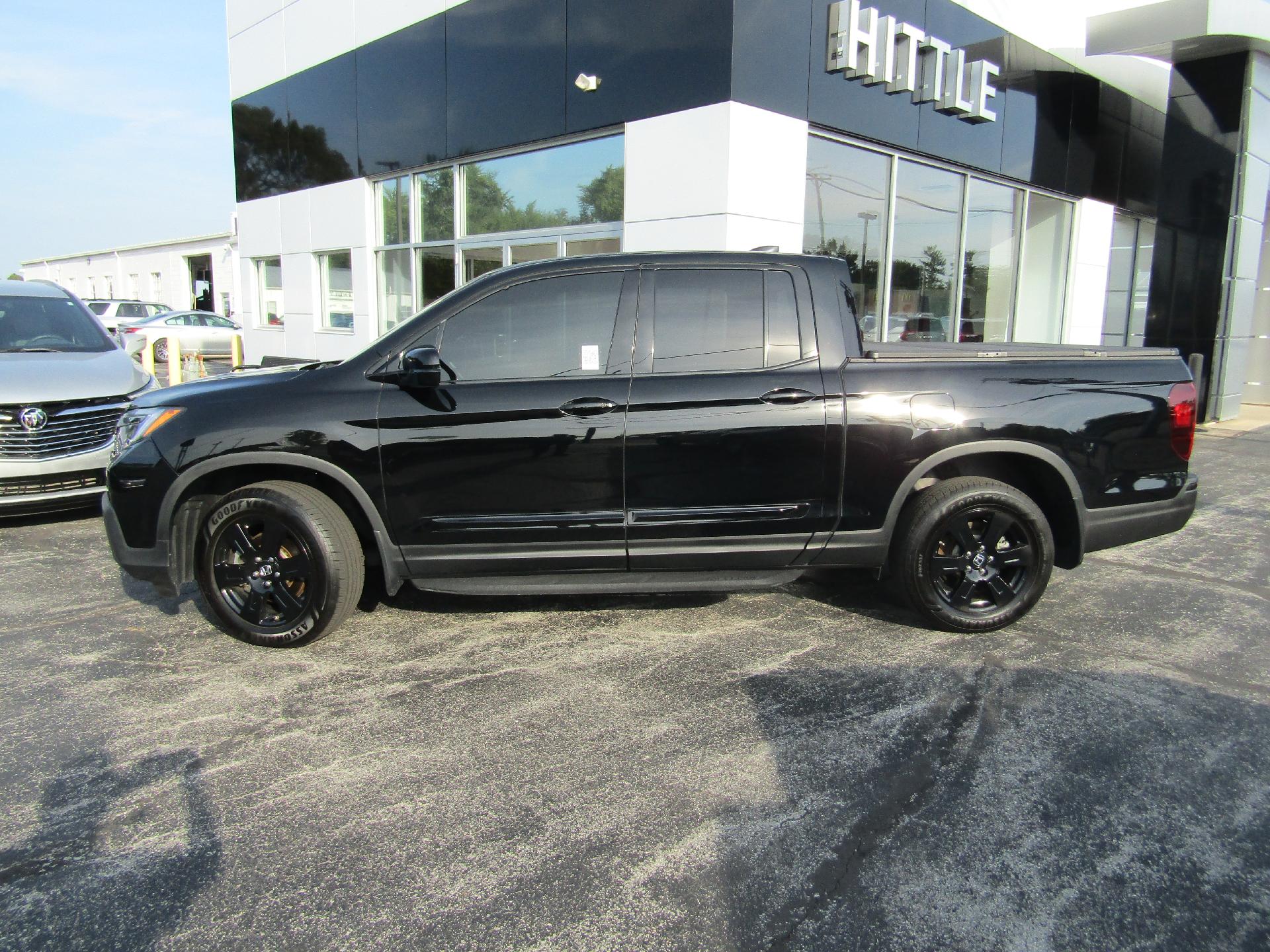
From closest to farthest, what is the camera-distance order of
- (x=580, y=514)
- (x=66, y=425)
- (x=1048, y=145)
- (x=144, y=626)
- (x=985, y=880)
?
1. (x=985, y=880)
2. (x=580, y=514)
3. (x=144, y=626)
4. (x=66, y=425)
5. (x=1048, y=145)

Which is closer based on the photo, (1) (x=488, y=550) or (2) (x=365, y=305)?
(1) (x=488, y=550)

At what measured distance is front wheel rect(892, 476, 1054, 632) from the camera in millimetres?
4328

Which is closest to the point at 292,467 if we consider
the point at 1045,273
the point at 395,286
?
the point at 395,286

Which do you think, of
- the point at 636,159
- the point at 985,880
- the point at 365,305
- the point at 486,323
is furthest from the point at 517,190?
the point at 985,880

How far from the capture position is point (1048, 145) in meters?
12.8

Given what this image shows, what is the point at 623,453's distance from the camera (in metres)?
4.08

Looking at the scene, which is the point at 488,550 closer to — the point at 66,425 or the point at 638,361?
the point at 638,361

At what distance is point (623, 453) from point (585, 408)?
11.0 inches

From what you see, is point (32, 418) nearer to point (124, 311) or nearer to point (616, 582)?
point (616, 582)

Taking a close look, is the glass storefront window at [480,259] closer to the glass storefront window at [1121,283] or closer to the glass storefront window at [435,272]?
the glass storefront window at [435,272]

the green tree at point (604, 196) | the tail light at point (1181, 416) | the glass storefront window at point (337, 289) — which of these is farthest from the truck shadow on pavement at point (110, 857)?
the glass storefront window at point (337, 289)

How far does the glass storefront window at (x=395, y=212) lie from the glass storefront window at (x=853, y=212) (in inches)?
255

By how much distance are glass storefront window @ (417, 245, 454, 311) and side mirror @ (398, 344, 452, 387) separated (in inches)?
342

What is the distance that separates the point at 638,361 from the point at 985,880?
2591 millimetres
